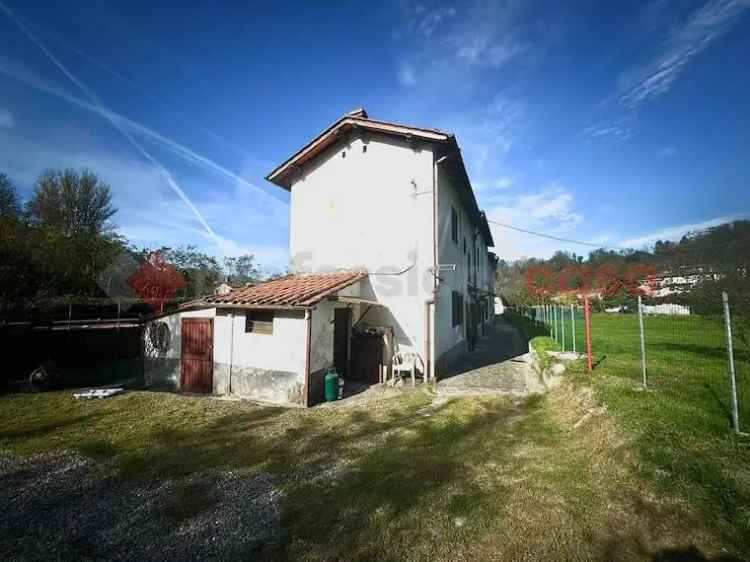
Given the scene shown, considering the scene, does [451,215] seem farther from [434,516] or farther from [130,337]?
[130,337]

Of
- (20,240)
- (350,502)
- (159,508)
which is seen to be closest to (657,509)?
(350,502)

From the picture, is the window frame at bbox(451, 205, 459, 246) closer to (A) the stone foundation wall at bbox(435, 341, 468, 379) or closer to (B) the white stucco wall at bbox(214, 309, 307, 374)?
(A) the stone foundation wall at bbox(435, 341, 468, 379)

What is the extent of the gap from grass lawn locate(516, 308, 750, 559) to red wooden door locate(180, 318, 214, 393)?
392 inches

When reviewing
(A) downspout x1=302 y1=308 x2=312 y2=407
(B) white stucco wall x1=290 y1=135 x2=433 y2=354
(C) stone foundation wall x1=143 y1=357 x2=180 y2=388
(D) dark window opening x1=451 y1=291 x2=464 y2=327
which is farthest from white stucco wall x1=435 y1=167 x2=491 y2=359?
(C) stone foundation wall x1=143 y1=357 x2=180 y2=388

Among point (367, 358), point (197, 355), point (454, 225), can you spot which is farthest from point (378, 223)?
point (197, 355)

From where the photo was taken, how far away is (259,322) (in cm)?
945

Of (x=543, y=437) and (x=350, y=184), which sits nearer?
(x=543, y=437)

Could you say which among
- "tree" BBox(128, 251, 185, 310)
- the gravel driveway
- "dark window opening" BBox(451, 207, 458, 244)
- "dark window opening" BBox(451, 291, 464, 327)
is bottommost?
the gravel driveway

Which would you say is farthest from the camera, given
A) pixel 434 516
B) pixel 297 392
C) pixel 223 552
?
pixel 297 392

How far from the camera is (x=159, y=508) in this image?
4320mm

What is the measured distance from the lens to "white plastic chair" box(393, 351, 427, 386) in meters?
10.6

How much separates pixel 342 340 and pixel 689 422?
8.39 m

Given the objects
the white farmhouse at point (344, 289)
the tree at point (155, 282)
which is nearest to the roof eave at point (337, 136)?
the white farmhouse at point (344, 289)

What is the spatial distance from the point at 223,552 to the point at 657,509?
4668mm
